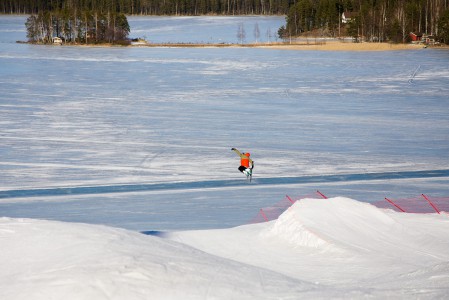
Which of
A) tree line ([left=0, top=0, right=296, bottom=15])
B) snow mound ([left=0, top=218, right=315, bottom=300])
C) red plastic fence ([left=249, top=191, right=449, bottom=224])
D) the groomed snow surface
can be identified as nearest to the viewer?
snow mound ([left=0, top=218, right=315, bottom=300])

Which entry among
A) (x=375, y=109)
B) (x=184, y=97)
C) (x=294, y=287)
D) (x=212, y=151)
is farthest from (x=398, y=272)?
(x=184, y=97)

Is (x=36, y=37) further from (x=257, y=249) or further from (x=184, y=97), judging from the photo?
(x=257, y=249)

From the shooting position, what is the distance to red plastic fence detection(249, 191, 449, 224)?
11.5 m

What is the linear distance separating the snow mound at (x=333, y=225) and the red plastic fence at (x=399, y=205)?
0.74 m

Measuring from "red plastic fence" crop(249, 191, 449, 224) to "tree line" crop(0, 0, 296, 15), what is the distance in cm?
12170

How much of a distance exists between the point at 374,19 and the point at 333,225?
200 ft

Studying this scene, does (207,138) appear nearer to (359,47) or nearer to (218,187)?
(218,187)

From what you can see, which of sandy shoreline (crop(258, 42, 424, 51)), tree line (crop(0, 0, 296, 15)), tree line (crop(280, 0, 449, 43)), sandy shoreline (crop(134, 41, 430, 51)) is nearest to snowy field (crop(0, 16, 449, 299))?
sandy shoreline (crop(258, 42, 424, 51))

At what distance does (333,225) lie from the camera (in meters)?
10.4

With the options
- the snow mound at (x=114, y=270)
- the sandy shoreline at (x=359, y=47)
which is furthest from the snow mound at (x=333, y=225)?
the sandy shoreline at (x=359, y=47)

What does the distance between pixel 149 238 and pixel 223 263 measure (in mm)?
1098

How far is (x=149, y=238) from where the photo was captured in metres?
9.22

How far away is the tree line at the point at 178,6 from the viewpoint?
447 feet

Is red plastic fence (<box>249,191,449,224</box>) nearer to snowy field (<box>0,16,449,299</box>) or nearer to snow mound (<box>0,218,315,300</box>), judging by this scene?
snowy field (<box>0,16,449,299</box>)
